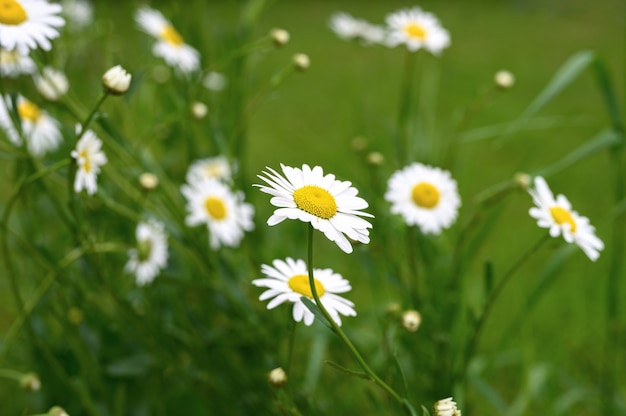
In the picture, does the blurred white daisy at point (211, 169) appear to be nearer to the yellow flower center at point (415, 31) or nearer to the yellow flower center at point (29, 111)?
the yellow flower center at point (29, 111)

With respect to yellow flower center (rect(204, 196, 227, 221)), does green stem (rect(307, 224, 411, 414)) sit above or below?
Answer: below

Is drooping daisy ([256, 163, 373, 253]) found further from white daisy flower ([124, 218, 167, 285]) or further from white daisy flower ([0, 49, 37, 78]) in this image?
white daisy flower ([0, 49, 37, 78])

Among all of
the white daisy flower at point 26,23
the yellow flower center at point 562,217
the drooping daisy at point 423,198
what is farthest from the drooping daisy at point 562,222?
the white daisy flower at point 26,23

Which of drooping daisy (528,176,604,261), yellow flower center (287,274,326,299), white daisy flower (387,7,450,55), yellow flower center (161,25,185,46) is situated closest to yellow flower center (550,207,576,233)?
drooping daisy (528,176,604,261)

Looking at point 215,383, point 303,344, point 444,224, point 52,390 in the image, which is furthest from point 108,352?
point 444,224

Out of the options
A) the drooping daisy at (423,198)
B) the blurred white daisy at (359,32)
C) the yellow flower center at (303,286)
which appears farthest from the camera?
the blurred white daisy at (359,32)

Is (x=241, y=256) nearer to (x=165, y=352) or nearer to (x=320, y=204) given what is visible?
(x=165, y=352)

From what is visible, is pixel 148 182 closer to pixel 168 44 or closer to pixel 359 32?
pixel 168 44
